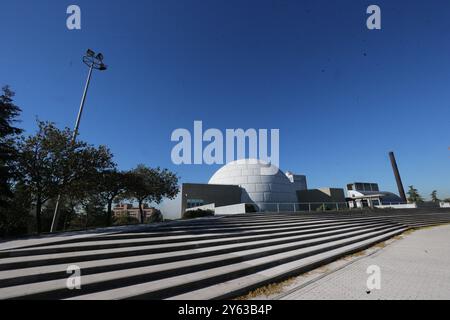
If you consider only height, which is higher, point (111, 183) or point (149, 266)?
point (111, 183)

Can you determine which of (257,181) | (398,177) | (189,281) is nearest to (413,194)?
(398,177)

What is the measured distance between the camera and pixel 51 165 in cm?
1132

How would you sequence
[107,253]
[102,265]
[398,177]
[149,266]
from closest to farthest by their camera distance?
[102,265] < [149,266] < [107,253] < [398,177]

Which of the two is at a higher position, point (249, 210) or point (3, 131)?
point (3, 131)

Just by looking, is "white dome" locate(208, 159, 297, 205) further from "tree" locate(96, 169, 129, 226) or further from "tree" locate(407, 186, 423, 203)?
"tree" locate(407, 186, 423, 203)

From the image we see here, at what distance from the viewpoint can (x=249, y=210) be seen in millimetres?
19234

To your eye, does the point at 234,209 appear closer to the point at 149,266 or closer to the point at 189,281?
the point at 149,266

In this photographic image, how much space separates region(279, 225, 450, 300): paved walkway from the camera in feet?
15.8

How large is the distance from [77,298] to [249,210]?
16172 millimetres

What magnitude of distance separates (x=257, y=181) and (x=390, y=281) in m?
30.0

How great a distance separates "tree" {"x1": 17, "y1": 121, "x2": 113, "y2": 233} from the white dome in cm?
2507

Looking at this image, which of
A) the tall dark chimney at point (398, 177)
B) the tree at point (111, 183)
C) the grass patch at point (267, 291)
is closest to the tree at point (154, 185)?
the tree at point (111, 183)
